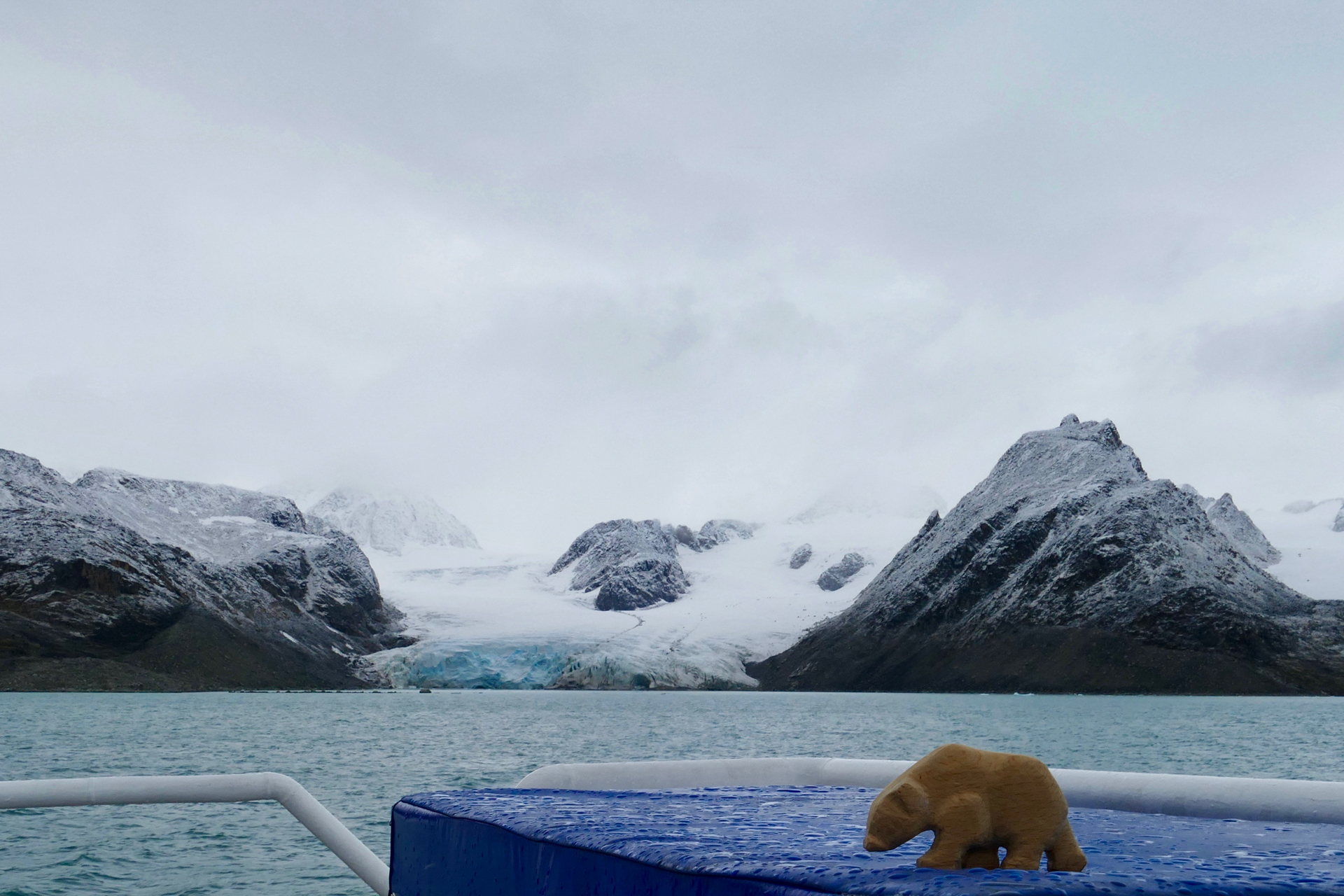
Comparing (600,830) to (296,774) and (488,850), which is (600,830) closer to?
(488,850)

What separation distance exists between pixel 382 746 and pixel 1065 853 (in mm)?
71470

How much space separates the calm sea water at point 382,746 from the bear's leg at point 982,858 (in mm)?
19213

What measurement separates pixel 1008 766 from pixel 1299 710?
16102cm

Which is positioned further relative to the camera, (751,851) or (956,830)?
(751,851)

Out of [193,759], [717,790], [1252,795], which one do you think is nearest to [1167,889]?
[1252,795]

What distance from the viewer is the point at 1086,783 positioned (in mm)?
6711

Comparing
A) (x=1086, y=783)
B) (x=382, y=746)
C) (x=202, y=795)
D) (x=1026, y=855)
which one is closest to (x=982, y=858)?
(x=1026, y=855)

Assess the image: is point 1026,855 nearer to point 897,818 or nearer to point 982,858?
point 982,858

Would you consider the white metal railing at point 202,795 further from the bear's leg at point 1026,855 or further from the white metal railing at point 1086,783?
the bear's leg at point 1026,855

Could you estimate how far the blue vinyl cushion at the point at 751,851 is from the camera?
10.5ft

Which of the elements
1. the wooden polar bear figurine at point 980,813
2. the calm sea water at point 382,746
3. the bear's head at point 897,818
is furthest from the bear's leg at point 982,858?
the calm sea water at point 382,746

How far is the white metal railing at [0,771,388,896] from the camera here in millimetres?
6246

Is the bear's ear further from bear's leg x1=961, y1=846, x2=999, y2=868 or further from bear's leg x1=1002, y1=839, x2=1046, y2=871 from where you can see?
bear's leg x1=1002, y1=839, x2=1046, y2=871

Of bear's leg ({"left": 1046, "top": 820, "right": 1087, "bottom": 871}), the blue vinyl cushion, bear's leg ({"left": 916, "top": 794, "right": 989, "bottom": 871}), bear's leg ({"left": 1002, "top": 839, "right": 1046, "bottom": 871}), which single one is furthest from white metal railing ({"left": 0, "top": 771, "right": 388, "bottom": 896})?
bear's leg ({"left": 1046, "top": 820, "right": 1087, "bottom": 871})
